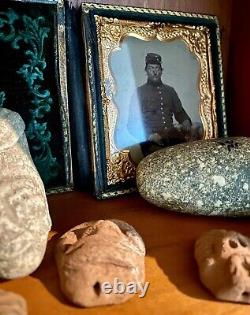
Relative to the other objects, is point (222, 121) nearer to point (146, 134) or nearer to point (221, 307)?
point (146, 134)

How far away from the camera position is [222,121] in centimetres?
104

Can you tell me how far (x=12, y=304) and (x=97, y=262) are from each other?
0.13 meters

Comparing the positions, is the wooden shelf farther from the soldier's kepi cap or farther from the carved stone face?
the soldier's kepi cap

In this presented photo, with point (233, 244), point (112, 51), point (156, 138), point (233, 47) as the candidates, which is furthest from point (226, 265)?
point (233, 47)

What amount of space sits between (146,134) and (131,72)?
0.46ft

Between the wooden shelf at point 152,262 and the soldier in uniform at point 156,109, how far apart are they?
0.50 feet

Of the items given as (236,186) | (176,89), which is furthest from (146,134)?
(236,186)

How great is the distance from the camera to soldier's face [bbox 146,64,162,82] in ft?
3.12

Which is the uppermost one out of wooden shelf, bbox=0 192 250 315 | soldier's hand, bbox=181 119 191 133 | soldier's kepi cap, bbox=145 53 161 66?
soldier's kepi cap, bbox=145 53 161 66

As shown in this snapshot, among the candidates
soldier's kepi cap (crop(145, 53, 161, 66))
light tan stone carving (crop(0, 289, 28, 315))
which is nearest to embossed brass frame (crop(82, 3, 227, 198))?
soldier's kepi cap (crop(145, 53, 161, 66))

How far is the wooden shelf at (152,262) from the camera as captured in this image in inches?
22.8

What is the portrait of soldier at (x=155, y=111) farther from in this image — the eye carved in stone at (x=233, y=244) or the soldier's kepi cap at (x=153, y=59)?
the eye carved in stone at (x=233, y=244)

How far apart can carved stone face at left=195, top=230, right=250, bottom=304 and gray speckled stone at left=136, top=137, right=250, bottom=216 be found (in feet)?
0.40

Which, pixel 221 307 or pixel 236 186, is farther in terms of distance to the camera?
pixel 236 186
